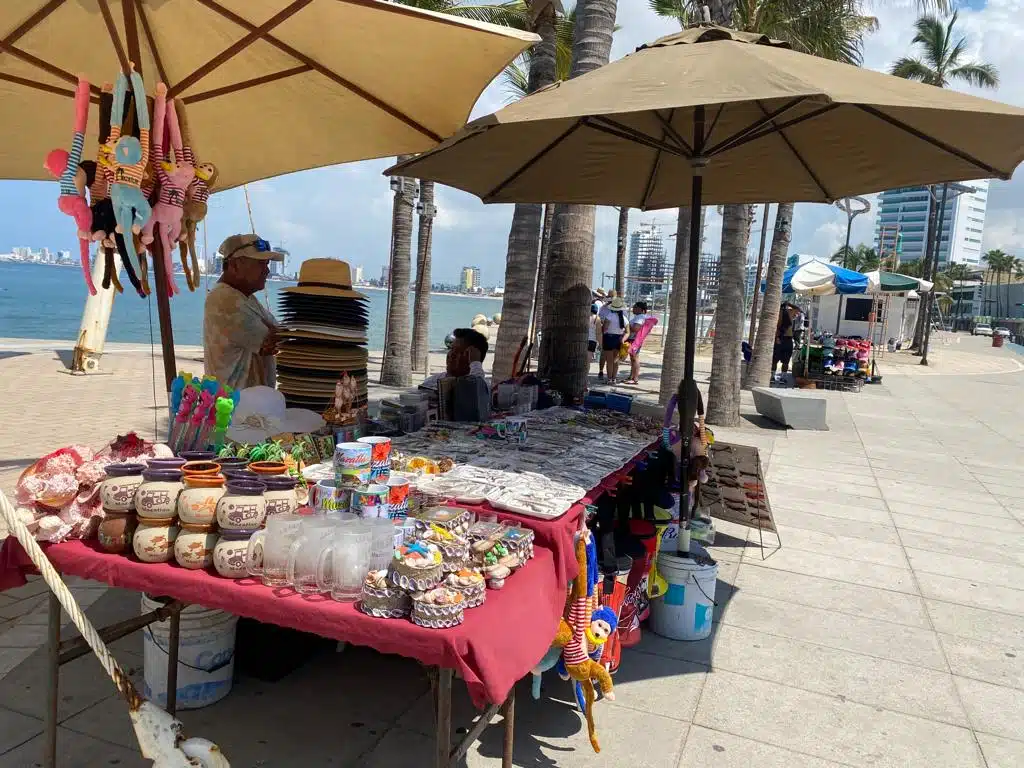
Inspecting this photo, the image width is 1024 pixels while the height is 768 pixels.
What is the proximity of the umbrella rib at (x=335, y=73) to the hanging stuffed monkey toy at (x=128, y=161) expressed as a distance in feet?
2.03

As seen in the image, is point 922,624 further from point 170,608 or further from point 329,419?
point 170,608

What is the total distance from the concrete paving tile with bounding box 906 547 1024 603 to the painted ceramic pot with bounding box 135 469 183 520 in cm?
533

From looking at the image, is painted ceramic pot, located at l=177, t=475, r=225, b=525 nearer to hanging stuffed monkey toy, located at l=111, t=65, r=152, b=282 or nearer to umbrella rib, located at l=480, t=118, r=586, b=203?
hanging stuffed monkey toy, located at l=111, t=65, r=152, b=282

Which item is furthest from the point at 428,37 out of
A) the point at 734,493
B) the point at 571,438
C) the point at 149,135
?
the point at 734,493

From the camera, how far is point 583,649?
2.98 metres

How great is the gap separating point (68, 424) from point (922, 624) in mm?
9486

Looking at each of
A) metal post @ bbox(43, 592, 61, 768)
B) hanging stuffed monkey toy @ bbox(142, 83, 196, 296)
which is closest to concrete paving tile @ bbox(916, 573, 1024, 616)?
metal post @ bbox(43, 592, 61, 768)

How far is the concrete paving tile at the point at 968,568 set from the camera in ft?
17.3

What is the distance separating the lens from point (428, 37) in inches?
133

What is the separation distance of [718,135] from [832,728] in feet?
12.7

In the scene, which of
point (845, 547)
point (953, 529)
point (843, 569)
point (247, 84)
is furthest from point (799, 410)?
point (247, 84)

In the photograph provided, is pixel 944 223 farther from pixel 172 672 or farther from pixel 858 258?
pixel 172 672

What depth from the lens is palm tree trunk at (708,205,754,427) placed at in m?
10.7

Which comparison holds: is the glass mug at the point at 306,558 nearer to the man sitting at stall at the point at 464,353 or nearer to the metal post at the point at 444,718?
the metal post at the point at 444,718
